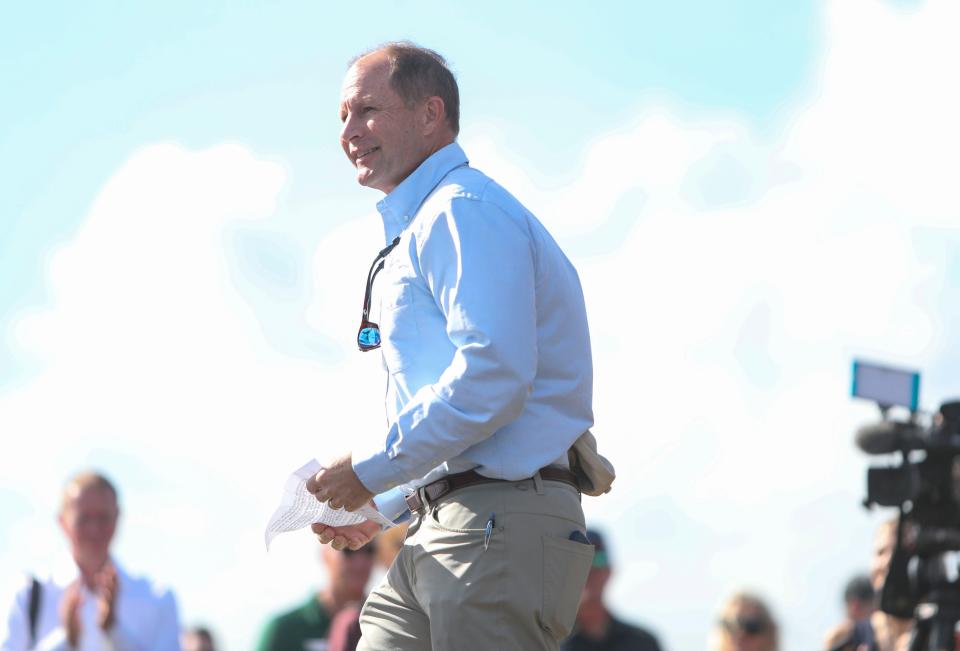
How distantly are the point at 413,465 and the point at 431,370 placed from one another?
0.85 feet

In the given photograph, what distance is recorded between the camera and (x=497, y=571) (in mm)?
3488

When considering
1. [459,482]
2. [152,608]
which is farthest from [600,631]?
[459,482]

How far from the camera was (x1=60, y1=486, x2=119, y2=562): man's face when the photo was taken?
21.9 feet

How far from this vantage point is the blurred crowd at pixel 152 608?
6.36m

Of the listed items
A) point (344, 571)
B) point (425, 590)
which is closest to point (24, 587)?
point (344, 571)

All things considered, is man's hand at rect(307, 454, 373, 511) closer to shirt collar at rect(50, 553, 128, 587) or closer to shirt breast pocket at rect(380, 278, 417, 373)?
shirt breast pocket at rect(380, 278, 417, 373)

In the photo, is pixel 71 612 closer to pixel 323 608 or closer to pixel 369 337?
pixel 323 608

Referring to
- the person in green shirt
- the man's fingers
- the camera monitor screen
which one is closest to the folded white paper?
the man's fingers

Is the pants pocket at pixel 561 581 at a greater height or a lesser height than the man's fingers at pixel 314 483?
lesser

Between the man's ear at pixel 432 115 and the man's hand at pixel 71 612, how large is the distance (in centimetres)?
335

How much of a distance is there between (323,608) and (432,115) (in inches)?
130

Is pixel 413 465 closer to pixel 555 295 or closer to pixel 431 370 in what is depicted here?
pixel 431 370

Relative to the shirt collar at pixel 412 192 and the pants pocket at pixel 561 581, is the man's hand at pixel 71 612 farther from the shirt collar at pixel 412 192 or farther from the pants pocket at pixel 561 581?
the pants pocket at pixel 561 581

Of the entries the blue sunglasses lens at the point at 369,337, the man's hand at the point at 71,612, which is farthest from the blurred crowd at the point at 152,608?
the blue sunglasses lens at the point at 369,337
